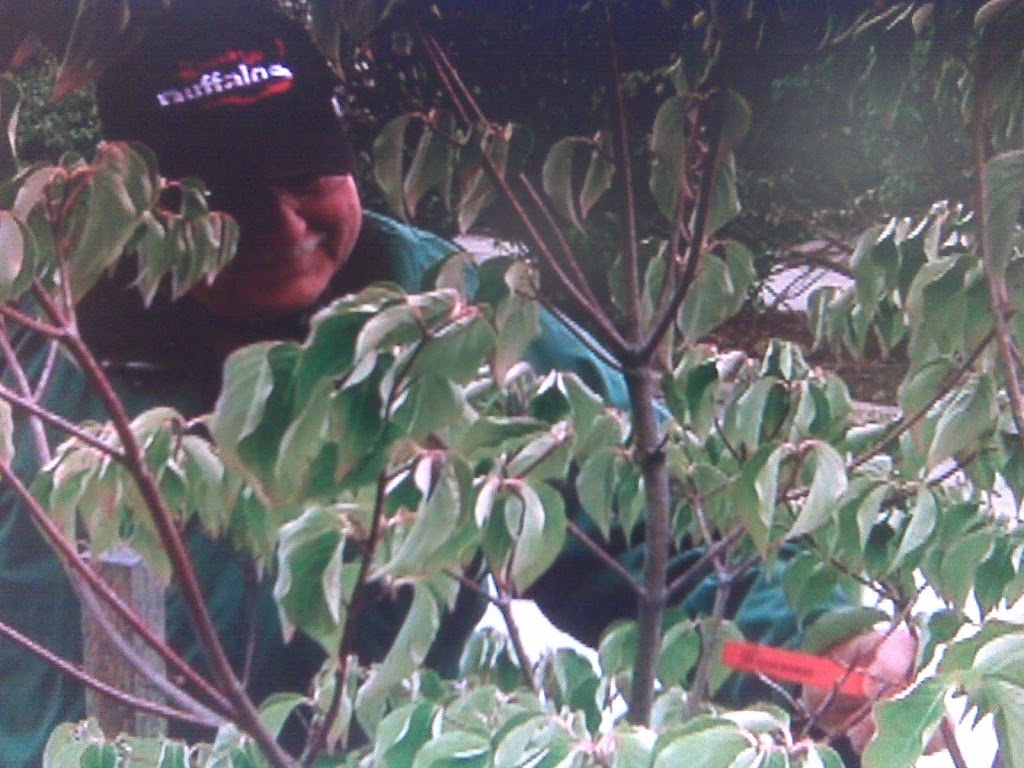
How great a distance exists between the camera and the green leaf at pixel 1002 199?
3.54ft

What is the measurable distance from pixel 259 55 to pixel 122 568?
608 millimetres

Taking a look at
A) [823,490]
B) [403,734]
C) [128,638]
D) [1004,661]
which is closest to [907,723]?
[1004,661]

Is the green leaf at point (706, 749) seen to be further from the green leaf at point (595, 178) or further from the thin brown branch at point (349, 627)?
the green leaf at point (595, 178)

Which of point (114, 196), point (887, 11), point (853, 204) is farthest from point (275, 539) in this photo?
point (853, 204)

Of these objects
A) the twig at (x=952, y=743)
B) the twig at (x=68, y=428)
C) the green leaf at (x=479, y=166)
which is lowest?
the twig at (x=952, y=743)

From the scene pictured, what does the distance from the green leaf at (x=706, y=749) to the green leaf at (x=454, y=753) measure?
15cm

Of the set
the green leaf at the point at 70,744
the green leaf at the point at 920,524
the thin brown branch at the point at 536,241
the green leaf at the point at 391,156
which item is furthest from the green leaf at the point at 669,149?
the green leaf at the point at 70,744

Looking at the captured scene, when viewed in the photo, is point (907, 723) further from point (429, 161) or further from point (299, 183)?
point (299, 183)

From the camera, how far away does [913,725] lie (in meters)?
0.87

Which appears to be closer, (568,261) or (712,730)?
(712,730)

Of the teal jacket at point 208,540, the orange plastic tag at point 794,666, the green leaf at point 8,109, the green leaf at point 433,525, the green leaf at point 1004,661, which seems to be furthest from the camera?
the teal jacket at point 208,540

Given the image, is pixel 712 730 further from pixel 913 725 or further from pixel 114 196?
pixel 114 196

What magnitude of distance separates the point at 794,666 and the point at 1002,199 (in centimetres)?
43

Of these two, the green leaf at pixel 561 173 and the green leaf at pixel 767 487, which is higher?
the green leaf at pixel 561 173
